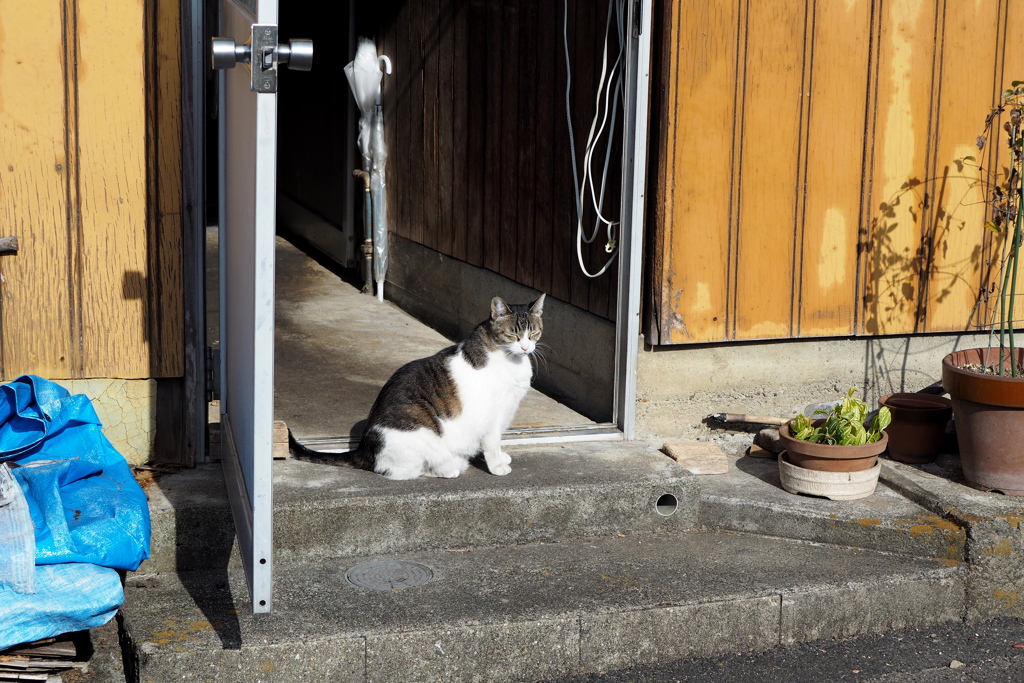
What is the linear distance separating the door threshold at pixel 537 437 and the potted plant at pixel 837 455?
0.72 m

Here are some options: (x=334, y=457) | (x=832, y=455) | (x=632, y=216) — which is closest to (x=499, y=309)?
(x=632, y=216)

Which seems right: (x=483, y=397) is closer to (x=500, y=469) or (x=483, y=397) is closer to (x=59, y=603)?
(x=500, y=469)

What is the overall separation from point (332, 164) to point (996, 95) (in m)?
5.38

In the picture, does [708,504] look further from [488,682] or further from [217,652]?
[217,652]

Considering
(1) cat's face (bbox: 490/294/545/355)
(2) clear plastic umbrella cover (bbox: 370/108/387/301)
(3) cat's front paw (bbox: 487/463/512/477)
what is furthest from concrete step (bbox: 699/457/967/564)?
(2) clear plastic umbrella cover (bbox: 370/108/387/301)

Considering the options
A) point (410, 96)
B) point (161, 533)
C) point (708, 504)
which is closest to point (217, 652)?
point (161, 533)

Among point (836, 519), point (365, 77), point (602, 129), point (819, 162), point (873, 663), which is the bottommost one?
point (873, 663)

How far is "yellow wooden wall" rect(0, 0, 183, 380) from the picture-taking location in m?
3.31

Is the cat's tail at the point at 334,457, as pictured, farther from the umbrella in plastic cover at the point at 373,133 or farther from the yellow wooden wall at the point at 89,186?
the umbrella in plastic cover at the point at 373,133

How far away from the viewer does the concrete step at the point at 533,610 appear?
2.82 m

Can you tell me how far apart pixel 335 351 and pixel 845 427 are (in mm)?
3023

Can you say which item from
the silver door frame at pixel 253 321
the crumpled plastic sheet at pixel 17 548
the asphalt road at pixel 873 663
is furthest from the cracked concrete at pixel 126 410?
the asphalt road at pixel 873 663

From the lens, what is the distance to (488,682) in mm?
2943

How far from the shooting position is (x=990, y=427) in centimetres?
381
